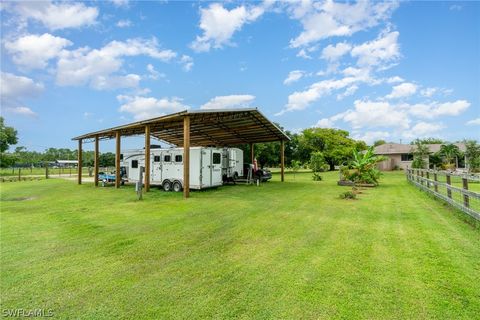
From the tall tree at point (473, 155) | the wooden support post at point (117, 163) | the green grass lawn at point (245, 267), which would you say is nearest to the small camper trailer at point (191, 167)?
the wooden support post at point (117, 163)

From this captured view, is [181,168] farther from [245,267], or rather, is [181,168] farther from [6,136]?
[6,136]

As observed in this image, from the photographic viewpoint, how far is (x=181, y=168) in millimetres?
14648

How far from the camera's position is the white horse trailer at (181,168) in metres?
14.1

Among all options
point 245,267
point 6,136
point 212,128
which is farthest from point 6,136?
point 245,267

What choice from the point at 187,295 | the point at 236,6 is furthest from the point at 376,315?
the point at 236,6

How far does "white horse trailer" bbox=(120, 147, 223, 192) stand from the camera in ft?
46.4

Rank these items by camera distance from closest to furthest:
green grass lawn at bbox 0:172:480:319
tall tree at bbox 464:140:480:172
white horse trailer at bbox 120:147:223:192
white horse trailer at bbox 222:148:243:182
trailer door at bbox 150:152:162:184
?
1. green grass lawn at bbox 0:172:480:319
2. white horse trailer at bbox 120:147:223:192
3. trailer door at bbox 150:152:162:184
4. white horse trailer at bbox 222:148:243:182
5. tall tree at bbox 464:140:480:172

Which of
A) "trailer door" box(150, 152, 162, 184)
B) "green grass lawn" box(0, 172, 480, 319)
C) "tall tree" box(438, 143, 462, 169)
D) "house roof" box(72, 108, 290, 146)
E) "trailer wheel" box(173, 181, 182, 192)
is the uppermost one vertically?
"house roof" box(72, 108, 290, 146)

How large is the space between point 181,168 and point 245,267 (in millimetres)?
11133

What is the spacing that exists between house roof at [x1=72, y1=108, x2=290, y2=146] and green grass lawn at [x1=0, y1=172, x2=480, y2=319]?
7.48 m

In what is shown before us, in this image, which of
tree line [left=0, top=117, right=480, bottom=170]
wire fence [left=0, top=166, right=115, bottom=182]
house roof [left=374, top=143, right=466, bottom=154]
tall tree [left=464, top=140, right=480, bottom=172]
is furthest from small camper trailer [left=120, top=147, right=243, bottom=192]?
house roof [left=374, top=143, right=466, bottom=154]

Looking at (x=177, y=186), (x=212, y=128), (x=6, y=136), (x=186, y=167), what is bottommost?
(x=177, y=186)

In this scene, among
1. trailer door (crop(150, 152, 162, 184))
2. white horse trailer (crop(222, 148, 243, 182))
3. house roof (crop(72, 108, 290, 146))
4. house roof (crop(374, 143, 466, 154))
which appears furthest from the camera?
house roof (crop(374, 143, 466, 154))

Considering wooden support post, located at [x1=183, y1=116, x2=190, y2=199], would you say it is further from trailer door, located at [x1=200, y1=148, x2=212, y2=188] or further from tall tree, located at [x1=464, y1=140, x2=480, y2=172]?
tall tree, located at [x1=464, y1=140, x2=480, y2=172]
